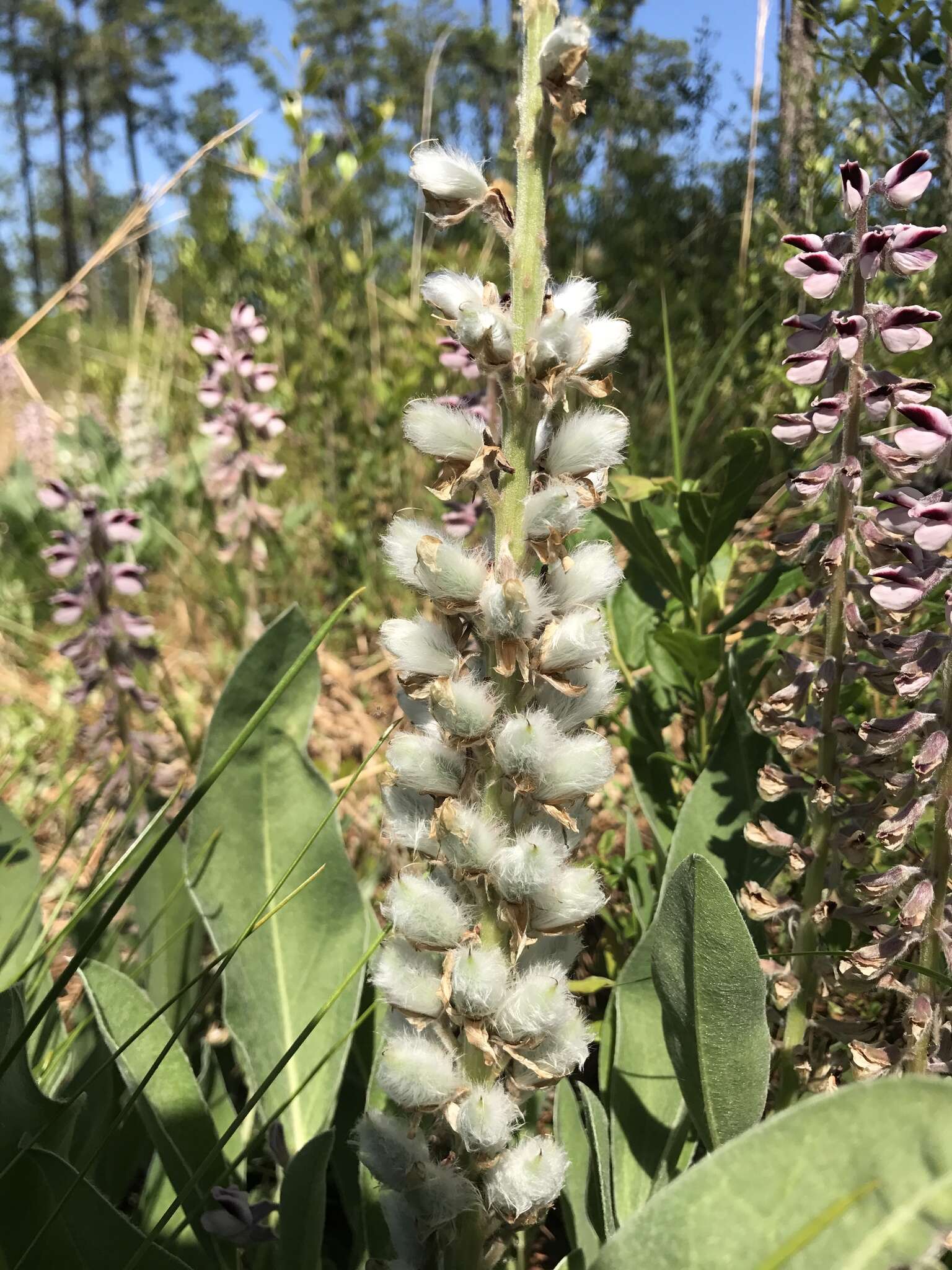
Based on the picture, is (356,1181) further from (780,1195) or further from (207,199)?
(207,199)

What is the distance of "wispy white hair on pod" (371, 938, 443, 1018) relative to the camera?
0.79 m

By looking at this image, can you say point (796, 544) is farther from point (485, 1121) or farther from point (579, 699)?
point (485, 1121)

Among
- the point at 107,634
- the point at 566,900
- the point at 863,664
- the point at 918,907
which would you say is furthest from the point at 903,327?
the point at 107,634

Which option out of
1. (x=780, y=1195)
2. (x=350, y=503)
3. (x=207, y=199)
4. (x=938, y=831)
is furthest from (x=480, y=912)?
(x=207, y=199)

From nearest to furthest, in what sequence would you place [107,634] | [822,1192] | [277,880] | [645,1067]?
[822,1192] → [645,1067] → [277,880] → [107,634]

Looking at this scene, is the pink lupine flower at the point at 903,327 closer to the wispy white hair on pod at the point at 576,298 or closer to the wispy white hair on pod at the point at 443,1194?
the wispy white hair on pod at the point at 576,298

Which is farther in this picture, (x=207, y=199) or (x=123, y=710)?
(x=207, y=199)

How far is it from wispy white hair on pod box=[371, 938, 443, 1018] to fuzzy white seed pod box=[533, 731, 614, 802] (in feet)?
0.59

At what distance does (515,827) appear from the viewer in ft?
2.57

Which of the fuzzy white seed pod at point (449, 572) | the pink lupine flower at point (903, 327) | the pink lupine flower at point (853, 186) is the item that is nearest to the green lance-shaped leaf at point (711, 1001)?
the fuzzy white seed pod at point (449, 572)

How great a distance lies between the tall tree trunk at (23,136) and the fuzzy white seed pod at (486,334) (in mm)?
37100

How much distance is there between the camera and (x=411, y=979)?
2.60 feet

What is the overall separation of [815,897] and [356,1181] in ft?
2.27

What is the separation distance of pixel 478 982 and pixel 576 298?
52 cm
